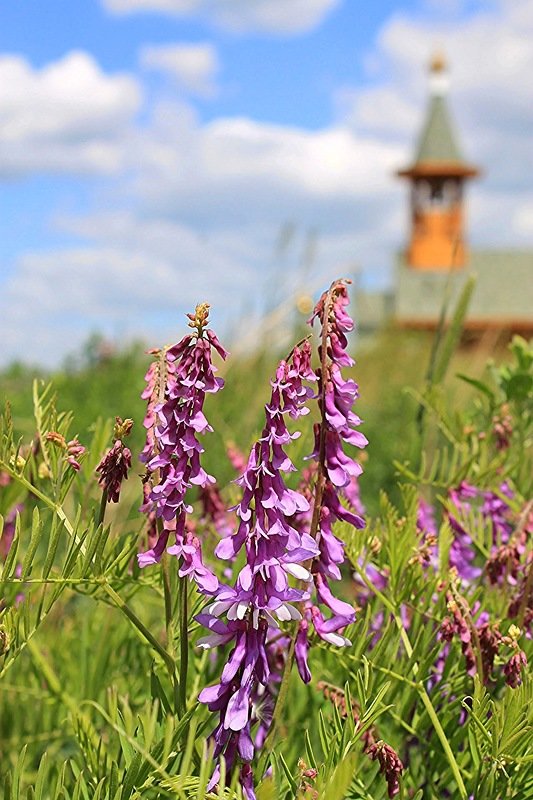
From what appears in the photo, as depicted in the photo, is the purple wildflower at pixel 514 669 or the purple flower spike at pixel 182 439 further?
the purple wildflower at pixel 514 669

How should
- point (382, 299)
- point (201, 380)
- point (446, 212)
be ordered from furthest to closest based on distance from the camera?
1. point (446, 212)
2. point (382, 299)
3. point (201, 380)

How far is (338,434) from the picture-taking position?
0.94 metres

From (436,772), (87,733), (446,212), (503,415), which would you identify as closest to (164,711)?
(87,733)

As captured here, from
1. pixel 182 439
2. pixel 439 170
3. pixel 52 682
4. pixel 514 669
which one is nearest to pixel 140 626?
pixel 182 439

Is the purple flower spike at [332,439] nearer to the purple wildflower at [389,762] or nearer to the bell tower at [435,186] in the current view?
the purple wildflower at [389,762]

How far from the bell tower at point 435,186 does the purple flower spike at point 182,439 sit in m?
33.5

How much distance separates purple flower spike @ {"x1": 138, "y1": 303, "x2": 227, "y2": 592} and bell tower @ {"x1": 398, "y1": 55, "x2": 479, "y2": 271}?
3348cm

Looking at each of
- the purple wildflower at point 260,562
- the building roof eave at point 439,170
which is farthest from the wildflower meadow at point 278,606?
the building roof eave at point 439,170

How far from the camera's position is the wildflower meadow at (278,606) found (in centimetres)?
87

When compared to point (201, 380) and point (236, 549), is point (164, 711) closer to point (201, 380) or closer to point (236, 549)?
point (236, 549)

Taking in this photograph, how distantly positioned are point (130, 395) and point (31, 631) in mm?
5509

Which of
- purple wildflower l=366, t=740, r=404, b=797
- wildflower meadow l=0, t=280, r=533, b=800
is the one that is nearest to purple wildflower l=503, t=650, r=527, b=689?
wildflower meadow l=0, t=280, r=533, b=800

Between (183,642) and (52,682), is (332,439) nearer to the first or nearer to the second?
(183,642)

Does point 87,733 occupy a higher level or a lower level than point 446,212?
lower
